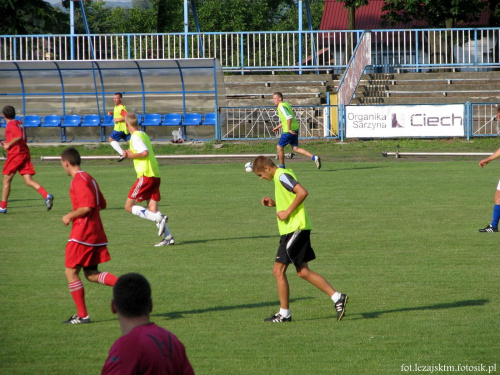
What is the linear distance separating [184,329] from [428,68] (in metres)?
29.3

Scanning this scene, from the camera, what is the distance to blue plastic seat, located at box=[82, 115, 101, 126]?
30.8 m

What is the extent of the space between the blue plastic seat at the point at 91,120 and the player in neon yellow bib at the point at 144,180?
20.1 meters

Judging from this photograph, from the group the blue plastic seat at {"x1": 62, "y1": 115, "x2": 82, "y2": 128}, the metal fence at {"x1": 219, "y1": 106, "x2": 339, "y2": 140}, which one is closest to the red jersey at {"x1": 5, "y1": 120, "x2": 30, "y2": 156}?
the metal fence at {"x1": 219, "y1": 106, "x2": 339, "y2": 140}

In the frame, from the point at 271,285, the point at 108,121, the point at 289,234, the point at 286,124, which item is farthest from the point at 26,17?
the point at 289,234

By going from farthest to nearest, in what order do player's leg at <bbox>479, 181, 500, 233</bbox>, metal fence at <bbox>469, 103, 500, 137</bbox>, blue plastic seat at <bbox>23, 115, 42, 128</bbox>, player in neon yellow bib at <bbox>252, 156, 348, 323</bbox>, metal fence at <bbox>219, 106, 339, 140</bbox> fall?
blue plastic seat at <bbox>23, 115, 42, 128</bbox> → metal fence at <bbox>219, 106, 339, 140</bbox> → metal fence at <bbox>469, 103, 500, 137</bbox> → player's leg at <bbox>479, 181, 500, 233</bbox> → player in neon yellow bib at <bbox>252, 156, 348, 323</bbox>

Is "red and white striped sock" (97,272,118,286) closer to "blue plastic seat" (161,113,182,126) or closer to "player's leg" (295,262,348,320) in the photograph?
"player's leg" (295,262,348,320)

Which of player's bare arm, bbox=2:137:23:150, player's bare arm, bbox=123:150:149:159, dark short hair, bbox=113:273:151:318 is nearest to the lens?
dark short hair, bbox=113:273:151:318

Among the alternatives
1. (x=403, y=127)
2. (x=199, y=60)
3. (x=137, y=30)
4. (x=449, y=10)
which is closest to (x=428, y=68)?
(x=449, y=10)

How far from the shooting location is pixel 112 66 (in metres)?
30.8

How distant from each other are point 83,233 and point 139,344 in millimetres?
3719

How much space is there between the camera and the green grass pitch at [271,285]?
6191mm

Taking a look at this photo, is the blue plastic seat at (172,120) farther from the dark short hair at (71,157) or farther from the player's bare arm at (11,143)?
the dark short hair at (71,157)

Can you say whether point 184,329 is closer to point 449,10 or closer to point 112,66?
point 112,66

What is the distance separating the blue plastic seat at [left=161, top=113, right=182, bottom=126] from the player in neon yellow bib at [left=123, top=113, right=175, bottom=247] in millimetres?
19111
